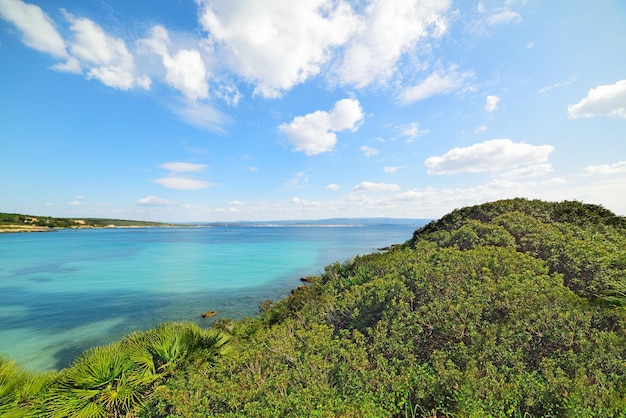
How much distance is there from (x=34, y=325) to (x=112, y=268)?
23.4 metres

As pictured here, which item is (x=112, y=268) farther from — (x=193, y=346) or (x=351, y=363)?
(x=351, y=363)

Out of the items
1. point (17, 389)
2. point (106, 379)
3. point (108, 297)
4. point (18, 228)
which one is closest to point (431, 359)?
point (106, 379)

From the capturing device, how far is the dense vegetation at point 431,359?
14.6 feet

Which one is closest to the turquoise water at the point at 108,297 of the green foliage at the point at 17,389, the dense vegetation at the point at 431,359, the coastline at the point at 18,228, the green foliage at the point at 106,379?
the green foliage at the point at 17,389

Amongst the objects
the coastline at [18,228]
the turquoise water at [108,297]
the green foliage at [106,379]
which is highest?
the coastline at [18,228]

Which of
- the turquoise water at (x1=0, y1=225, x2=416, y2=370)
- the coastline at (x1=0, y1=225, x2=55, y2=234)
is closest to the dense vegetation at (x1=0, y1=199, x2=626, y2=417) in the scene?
the turquoise water at (x1=0, y1=225, x2=416, y2=370)

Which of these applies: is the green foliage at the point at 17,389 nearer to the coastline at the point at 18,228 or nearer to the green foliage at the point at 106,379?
the green foliage at the point at 106,379

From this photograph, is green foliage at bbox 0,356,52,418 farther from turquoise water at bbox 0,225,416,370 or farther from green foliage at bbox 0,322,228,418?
turquoise water at bbox 0,225,416,370

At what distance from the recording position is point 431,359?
5598mm

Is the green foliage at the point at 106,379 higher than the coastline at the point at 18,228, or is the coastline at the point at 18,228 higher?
the coastline at the point at 18,228

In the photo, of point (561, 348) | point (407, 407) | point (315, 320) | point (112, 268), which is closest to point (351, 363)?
point (407, 407)

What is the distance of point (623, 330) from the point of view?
5289 mm

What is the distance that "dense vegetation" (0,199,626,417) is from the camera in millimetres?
4438

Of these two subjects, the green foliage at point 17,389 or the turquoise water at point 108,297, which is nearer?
the green foliage at point 17,389
